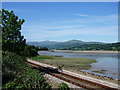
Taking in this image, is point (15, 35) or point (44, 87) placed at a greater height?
point (15, 35)

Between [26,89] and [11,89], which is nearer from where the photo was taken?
[11,89]

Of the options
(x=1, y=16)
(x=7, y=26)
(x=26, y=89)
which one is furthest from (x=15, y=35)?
(x=26, y=89)

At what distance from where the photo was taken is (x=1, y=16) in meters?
25.6

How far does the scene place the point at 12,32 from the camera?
25781mm

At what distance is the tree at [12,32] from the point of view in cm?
2556

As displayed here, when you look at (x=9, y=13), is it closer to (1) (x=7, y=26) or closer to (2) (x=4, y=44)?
(1) (x=7, y=26)

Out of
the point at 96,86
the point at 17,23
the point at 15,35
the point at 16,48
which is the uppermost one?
the point at 17,23

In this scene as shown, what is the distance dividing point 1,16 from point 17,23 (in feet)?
8.04

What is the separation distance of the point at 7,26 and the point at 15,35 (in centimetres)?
176

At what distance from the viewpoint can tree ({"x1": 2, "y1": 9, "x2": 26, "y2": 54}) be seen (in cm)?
2556

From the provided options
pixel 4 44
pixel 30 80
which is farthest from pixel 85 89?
pixel 4 44

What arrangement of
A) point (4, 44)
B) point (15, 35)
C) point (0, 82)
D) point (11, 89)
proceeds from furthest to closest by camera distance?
1. point (15, 35)
2. point (4, 44)
3. point (0, 82)
4. point (11, 89)

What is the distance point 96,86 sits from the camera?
16.0m

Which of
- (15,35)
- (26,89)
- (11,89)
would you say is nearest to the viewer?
(11,89)
